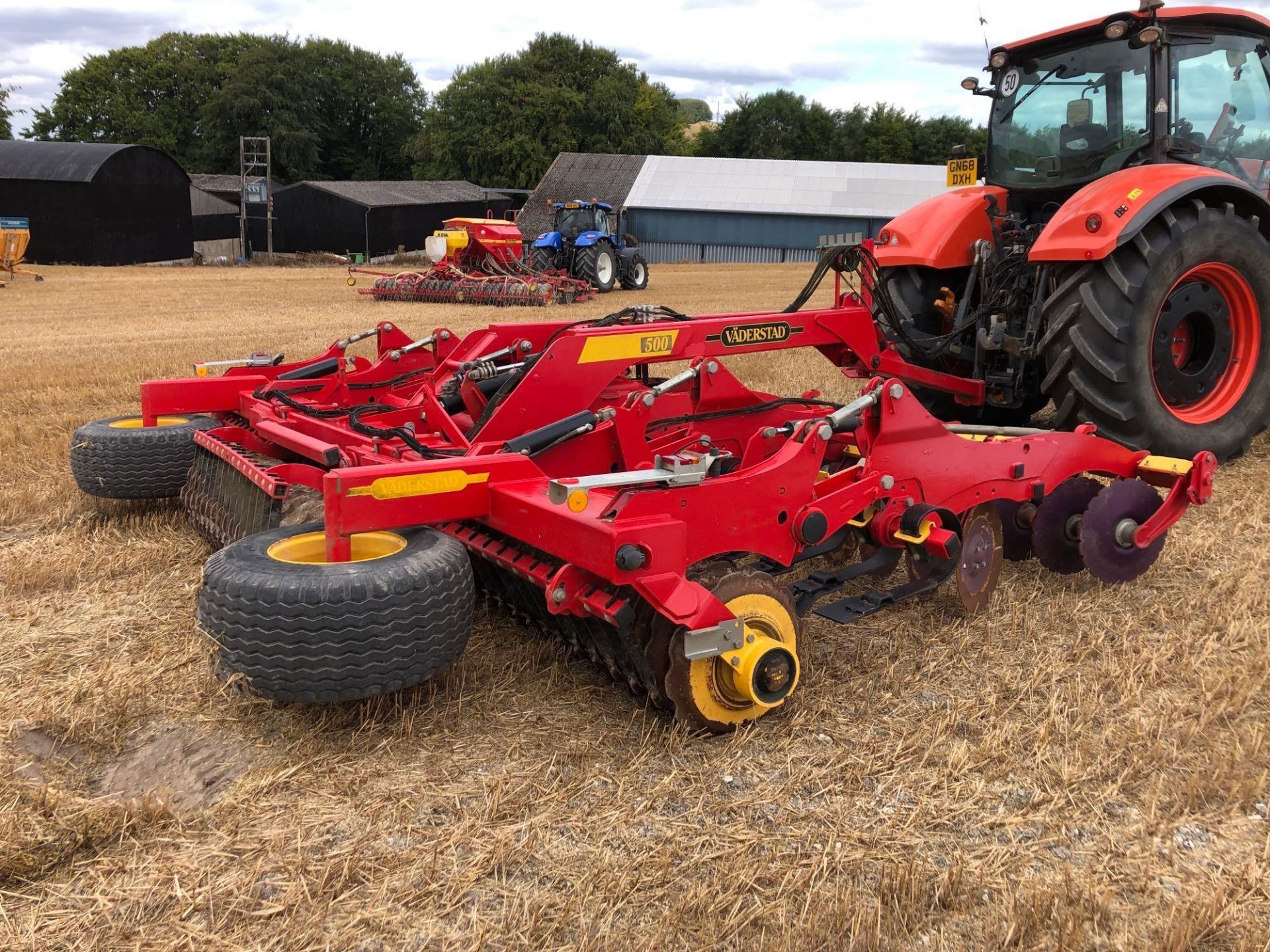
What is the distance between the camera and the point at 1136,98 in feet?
17.0

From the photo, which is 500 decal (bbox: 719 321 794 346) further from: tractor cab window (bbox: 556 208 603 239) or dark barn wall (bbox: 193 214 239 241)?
dark barn wall (bbox: 193 214 239 241)

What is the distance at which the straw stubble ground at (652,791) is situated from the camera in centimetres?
212

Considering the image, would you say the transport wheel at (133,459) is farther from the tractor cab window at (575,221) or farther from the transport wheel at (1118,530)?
the tractor cab window at (575,221)

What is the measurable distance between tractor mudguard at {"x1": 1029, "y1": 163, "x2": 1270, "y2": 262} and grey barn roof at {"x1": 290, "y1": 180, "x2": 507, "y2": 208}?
91.8 ft

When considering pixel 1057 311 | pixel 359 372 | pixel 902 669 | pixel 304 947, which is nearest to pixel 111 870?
pixel 304 947

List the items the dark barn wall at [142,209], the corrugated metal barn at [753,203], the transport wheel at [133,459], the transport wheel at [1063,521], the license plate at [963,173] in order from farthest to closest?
the corrugated metal barn at [753,203], the dark barn wall at [142,209], the license plate at [963,173], the transport wheel at [133,459], the transport wheel at [1063,521]

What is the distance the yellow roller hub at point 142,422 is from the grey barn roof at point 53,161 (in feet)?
77.8

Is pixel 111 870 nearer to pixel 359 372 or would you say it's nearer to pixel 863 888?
pixel 863 888

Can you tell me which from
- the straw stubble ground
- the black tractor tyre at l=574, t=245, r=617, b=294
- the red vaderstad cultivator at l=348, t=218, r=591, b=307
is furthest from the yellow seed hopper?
the straw stubble ground

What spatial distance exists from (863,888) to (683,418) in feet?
6.98

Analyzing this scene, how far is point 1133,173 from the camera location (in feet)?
16.0

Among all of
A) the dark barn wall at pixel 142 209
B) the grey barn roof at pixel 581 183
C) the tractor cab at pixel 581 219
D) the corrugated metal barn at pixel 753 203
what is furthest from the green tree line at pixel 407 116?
the tractor cab at pixel 581 219

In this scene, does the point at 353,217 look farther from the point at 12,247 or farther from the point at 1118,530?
the point at 1118,530

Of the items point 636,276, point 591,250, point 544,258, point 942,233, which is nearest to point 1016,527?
point 942,233
